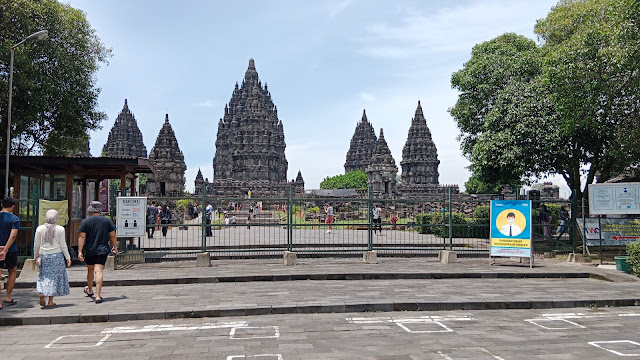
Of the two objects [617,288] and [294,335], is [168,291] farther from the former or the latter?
[617,288]

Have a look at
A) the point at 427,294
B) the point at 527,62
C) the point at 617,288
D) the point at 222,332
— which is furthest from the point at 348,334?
the point at 527,62

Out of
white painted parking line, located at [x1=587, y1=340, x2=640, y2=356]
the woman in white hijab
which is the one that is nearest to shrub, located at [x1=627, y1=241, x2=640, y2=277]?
white painted parking line, located at [x1=587, y1=340, x2=640, y2=356]

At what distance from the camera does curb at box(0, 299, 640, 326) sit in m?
7.51

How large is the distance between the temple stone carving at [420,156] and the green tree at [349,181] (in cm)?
1390

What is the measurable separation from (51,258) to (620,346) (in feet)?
28.1

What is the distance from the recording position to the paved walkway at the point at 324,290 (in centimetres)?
800

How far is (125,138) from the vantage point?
9056 centimetres

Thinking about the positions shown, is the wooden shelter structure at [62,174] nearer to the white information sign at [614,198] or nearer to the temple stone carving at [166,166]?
the white information sign at [614,198]

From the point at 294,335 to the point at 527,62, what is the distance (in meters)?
21.1

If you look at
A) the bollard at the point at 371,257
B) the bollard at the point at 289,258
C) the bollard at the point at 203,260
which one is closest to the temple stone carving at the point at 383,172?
the bollard at the point at 371,257

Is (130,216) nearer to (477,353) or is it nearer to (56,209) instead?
(56,209)

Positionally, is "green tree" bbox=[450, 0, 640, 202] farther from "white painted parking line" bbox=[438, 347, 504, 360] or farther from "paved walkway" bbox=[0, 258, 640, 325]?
"white painted parking line" bbox=[438, 347, 504, 360]

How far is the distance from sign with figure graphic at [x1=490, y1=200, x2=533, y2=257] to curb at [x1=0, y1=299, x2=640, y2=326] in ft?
13.9

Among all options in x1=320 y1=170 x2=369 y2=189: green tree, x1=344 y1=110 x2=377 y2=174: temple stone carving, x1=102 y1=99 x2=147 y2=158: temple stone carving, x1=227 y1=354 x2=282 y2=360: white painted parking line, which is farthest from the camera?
x1=344 y1=110 x2=377 y2=174: temple stone carving
